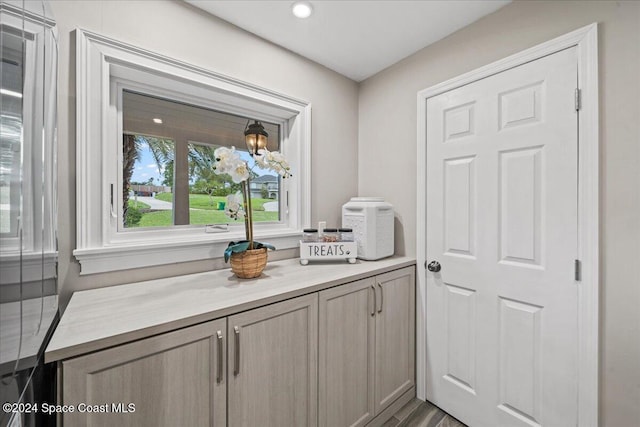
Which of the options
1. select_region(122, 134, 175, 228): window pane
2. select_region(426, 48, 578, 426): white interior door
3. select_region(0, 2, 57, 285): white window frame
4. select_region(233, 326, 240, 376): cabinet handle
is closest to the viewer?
select_region(0, 2, 57, 285): white window frame

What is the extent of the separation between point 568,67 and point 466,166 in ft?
1.98

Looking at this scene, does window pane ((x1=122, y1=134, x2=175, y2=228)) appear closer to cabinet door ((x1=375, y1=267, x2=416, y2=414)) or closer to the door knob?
cabinet door ((x1=375, y1=267, x2=416, y2=414))

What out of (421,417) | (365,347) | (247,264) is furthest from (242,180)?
(421,417)

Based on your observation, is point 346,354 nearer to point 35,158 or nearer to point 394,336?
point 394,336

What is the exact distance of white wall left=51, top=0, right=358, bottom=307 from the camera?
1160mm

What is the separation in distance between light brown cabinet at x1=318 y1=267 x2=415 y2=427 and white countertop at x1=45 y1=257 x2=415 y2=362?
4.9 inches

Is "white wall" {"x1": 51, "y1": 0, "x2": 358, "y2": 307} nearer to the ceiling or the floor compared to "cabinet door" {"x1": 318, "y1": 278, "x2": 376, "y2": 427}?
nearer to the ceiling

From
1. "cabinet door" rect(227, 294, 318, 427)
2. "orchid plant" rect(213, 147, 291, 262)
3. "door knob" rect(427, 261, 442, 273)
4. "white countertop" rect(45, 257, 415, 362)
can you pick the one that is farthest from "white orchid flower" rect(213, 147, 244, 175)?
"door knob" rect(427, 261, 442, 273)

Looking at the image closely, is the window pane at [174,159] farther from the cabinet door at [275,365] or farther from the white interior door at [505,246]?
the white interior door at [505,246]

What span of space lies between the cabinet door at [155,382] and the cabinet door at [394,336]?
37.0 inches

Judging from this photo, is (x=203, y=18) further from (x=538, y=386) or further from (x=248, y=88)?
(x=538, y=386)

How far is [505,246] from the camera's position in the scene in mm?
1471

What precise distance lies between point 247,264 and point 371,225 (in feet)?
2.80

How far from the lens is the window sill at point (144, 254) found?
1193 mm
